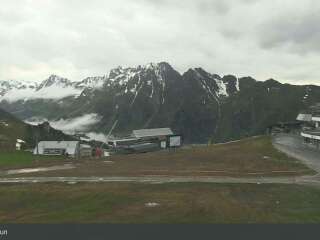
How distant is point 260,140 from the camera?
450 ft

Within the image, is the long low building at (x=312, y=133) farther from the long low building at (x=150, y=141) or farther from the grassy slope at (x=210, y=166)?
the long low building at (x=150, y=141)

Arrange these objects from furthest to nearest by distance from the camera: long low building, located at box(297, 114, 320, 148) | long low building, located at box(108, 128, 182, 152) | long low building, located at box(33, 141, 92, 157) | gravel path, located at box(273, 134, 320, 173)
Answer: long low building, located at box(33, 141, 92, 157)
long low building, located at box(108, 128, 182, 152)
long low building, located at box(297, 114, 320, 148)
gravel path, located at box(273, 134, 320, 173)

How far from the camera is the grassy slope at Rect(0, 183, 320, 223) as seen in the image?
4572cm

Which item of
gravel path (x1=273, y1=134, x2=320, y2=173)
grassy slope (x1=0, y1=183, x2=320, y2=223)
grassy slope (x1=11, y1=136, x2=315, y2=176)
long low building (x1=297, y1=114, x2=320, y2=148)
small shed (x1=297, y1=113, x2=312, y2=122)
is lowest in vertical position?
grassy slope (x1=0, y1=183, x2=320, y2=223)

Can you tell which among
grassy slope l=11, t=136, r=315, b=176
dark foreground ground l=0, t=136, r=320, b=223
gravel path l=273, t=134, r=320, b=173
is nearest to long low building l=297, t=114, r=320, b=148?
gravel path l=273, t=134, r=320, b=173

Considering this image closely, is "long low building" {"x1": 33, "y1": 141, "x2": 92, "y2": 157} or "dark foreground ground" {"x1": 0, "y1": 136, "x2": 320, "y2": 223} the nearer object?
"dark foreground ground" {"x1": 0, "y1": 136, "x2": 320, "y2": 223}

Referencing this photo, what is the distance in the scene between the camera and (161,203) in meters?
52.5

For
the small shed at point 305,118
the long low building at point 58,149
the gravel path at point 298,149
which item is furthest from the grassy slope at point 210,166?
the long low building at point 58,149

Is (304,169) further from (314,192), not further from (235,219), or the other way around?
(235,219)

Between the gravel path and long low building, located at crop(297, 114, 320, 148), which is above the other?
long low building, located at crop(297, 114, 320, 148)

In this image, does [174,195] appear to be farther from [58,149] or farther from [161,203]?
[58,149]

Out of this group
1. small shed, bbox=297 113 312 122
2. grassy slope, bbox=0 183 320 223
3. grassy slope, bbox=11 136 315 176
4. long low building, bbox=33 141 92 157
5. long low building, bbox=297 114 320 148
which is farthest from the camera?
small shed, bbox=297 113 312 122

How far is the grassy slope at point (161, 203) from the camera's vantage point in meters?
45.7

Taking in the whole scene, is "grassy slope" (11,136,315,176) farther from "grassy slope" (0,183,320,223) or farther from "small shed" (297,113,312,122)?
"small shed" (297,113,312,122)
